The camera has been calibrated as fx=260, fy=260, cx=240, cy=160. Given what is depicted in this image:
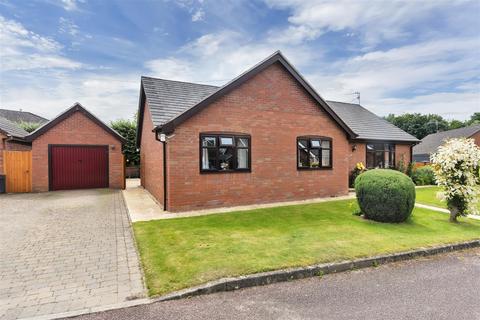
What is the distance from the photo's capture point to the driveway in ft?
10.9

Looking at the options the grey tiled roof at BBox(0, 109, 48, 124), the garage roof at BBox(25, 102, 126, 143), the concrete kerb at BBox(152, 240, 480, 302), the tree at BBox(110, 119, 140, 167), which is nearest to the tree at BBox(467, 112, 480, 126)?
the tree at BBox(110, 119, 140, 167)

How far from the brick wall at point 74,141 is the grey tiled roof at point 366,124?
14.0 metres

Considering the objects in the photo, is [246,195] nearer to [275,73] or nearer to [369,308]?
[275,73]

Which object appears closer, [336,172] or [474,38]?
[474,38]

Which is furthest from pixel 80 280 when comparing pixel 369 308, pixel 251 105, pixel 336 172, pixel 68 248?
pixel 336 172

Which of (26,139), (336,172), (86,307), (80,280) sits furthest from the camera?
(26,139)

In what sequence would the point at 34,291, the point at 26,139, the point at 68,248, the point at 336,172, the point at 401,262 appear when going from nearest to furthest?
the point at 34,291, the point at 401,262, the point at 68,248, the point at 336,172, the point at 26,139

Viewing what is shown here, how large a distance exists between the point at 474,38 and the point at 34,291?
1573 cm

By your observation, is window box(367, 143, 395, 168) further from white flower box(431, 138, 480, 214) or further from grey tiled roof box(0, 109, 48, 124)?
grey tiled roof box(0, 109, 48, 124)

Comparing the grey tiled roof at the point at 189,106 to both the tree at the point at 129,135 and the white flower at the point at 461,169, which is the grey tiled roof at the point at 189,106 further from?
the tree at the point at 129,135

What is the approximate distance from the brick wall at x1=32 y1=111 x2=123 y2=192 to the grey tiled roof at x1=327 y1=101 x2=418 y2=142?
13992mm

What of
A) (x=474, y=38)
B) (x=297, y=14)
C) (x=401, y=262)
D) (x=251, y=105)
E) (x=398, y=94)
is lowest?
(x=401, y=262)

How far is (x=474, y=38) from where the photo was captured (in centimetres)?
1049

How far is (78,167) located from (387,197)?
15659 millimetres
